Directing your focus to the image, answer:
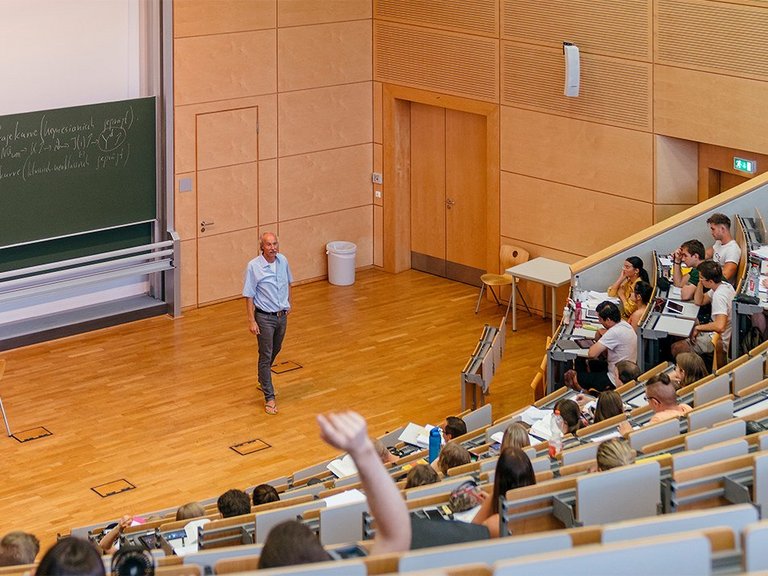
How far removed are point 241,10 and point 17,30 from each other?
7.86 ft

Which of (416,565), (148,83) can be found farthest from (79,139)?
(416,565)

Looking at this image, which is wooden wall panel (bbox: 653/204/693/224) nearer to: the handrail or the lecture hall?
the lecture hall

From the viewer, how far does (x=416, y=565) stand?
3.29m

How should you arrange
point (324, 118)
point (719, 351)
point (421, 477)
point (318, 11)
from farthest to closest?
1. point (324, 118)
2. point (318, 11)
3. point (719, 351)
4. point (421, 477)

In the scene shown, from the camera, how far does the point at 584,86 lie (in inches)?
472

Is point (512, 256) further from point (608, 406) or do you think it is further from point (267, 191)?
point (608, 406)

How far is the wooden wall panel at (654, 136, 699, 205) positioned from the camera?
37.6ft

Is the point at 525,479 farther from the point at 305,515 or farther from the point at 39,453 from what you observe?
the point at 39,453

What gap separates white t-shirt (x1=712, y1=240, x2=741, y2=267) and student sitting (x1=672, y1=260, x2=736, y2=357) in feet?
1.13

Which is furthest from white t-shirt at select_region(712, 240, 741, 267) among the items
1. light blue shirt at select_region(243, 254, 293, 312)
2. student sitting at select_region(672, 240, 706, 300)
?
light blue shirt at select_region(243, 254, 293, 312)

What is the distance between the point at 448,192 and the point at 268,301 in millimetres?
4244

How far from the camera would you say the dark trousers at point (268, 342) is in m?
10.3

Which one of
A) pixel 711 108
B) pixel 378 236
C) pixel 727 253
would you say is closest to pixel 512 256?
pixel 378 236

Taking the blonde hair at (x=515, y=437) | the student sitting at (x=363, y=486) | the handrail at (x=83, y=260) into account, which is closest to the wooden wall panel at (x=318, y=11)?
the handrail at (x=83, y=260)
